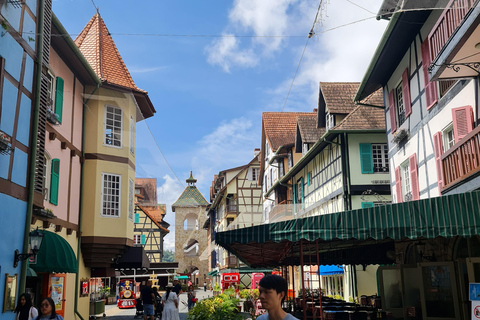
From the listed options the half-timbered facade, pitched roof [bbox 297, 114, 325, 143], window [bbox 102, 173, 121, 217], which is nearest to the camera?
window [bbox 102, 173, 121, 217]

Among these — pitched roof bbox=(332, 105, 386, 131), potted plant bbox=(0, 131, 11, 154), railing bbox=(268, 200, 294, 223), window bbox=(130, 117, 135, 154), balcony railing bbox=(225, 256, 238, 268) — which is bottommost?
balcony railing bbox=(225, 256, 238, 268)

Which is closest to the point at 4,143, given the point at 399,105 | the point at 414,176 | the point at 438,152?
the point at 438,152

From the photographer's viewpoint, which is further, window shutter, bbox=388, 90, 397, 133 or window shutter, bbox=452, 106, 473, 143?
window shutter, bbox=388, 90, 397, 133

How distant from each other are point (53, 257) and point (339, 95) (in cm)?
1674

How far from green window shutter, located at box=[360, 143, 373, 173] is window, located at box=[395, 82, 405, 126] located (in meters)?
5.99

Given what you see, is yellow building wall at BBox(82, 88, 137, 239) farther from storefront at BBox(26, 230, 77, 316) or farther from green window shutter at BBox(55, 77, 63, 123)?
storefront at BBox(26, 230, 77, 316)

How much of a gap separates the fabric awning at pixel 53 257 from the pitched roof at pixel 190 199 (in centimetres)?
6616

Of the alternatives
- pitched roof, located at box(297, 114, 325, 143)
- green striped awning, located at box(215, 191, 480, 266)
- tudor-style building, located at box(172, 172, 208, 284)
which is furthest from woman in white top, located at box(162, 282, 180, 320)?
tudor-style building, located at box(172, 172, 208, 284)

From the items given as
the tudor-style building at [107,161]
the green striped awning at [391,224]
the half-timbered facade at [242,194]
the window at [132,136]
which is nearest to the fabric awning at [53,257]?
the tudor-style building at [107,161]

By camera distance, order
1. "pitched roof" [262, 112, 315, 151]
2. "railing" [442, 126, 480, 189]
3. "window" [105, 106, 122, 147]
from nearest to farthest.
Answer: "railing" [442, 126, 480, 189] → "window" [105, 106, 122, 147] → "pitched roof" [262, 112, 315, 151]

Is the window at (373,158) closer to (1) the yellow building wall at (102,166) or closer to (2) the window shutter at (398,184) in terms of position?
(2) the window shutter at (398,184)

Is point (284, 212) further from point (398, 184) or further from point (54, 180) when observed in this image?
point (54, 180)

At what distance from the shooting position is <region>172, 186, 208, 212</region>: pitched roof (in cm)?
8019

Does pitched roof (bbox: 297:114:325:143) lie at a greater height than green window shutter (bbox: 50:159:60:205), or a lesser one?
greater
